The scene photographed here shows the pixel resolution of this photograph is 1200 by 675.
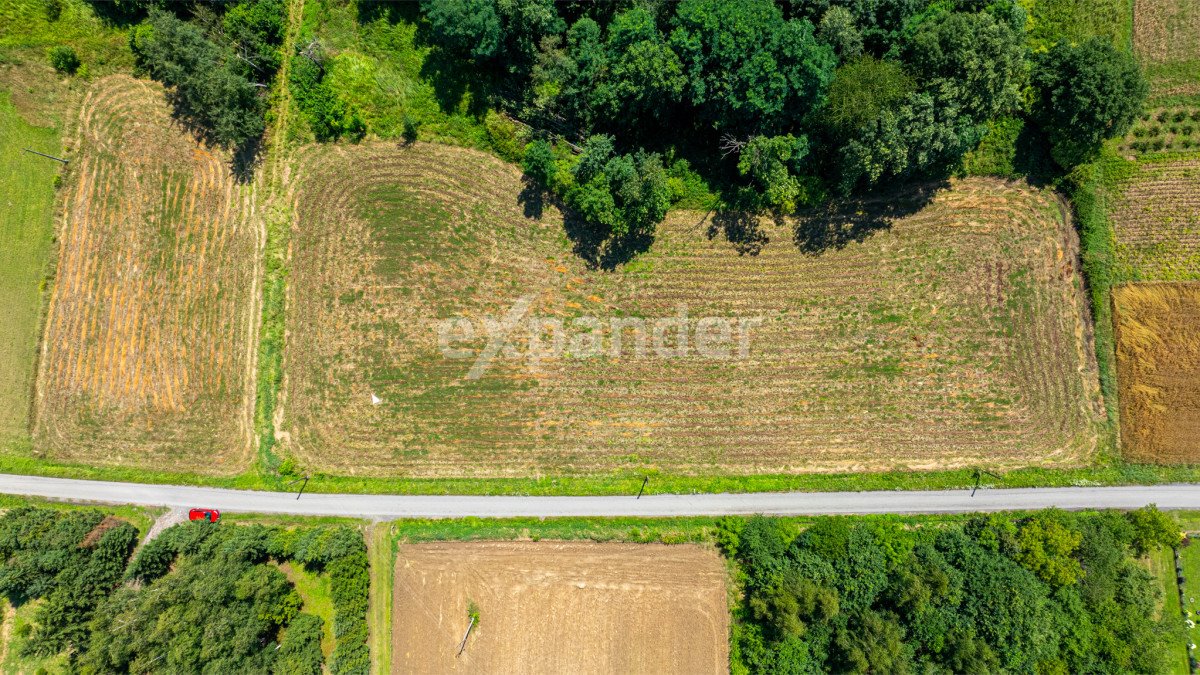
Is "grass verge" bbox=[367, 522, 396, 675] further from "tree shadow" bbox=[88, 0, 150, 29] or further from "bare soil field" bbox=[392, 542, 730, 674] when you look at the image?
"tree shadow" bbox=[88, 0, 150, 29]

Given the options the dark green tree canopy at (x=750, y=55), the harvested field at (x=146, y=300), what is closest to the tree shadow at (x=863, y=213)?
the dark green tree canopy at (x=750, y=55)

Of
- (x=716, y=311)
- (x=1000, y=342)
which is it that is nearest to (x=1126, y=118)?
(x=1000, y=342)

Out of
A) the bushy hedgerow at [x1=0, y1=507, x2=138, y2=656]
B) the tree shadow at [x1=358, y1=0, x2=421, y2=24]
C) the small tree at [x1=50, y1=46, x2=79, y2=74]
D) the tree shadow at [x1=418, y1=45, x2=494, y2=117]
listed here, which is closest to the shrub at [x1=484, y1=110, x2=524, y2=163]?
the tree shadow at [x1=418, y1=45, x2=494, y2=117]

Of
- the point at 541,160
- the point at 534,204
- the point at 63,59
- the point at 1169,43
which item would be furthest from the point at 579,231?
the point at 1169,43

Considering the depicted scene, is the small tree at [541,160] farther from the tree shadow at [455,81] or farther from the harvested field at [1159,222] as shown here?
the harvested field at [1159,222]

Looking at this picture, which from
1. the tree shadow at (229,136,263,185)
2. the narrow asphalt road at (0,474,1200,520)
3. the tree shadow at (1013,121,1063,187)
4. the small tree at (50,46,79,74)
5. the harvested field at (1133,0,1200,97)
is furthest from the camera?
the tree shadow at (229,136,263,185)

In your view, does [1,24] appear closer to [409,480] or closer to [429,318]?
[429,318]
